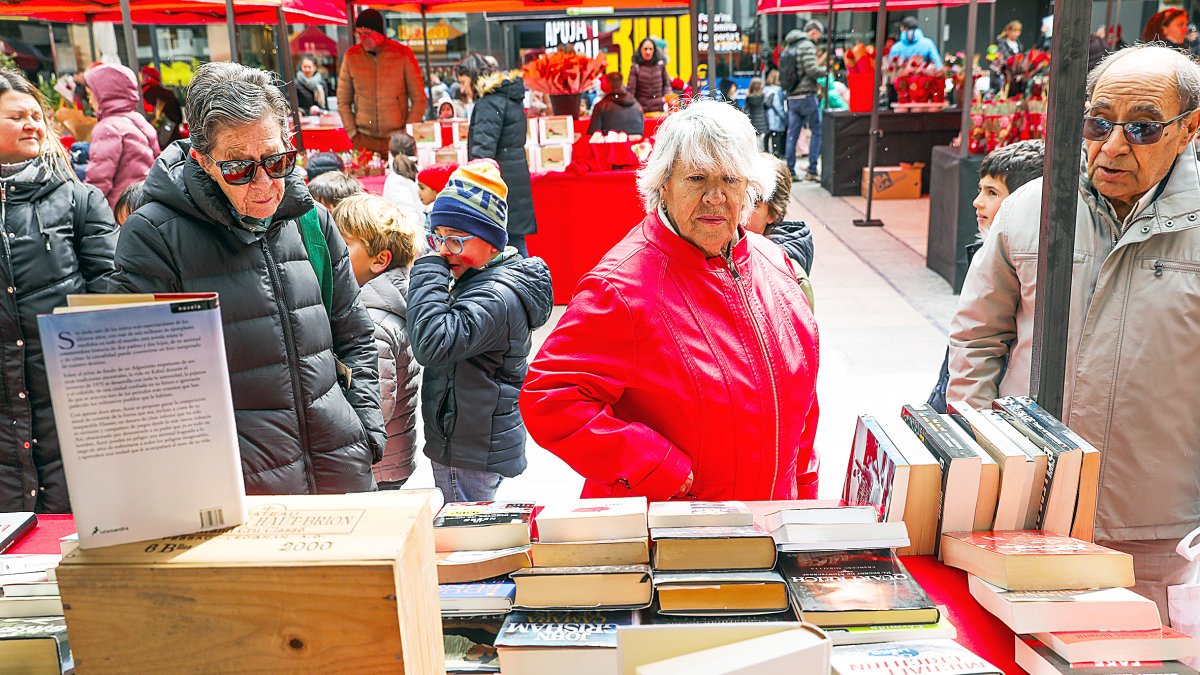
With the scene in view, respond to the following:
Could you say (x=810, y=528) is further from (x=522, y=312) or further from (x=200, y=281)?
(x=522, y=312)

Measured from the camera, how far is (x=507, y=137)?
6137 mm

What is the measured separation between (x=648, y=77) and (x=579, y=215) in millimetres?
4586

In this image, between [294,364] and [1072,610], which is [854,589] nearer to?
[1072,610]

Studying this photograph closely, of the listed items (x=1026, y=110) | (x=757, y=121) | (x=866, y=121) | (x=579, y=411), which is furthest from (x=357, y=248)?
(x=757, y=121)

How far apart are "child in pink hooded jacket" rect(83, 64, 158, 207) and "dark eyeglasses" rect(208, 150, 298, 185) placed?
398 cm

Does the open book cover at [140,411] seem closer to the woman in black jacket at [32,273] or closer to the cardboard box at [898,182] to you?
the woman in black jacket at [32,273]

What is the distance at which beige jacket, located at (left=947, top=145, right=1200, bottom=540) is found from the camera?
2109 millimetres

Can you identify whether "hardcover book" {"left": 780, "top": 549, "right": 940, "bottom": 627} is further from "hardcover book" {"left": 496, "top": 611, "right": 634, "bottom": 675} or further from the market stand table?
the market stand table

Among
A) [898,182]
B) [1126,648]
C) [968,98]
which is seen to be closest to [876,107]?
[898,182]

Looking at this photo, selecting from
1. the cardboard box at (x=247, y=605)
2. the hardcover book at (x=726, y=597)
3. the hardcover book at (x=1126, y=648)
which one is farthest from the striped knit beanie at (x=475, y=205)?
the hardcover book at (x=1126, y=648)

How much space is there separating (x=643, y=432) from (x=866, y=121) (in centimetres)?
1047

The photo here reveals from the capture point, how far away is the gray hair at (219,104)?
1978 mm

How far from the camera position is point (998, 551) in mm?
1349

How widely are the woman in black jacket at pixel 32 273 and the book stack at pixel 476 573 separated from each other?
1.49 metres
